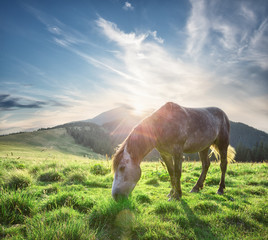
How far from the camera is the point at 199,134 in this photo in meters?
5.79

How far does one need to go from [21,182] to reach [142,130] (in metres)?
4.67

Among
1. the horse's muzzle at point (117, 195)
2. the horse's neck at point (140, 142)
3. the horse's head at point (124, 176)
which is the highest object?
the horse's neck at point (140, 142)

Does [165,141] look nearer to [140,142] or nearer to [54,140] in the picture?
[140,142]

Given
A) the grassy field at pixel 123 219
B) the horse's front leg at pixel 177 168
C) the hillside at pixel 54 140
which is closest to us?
the grassy field at pixel 123 219

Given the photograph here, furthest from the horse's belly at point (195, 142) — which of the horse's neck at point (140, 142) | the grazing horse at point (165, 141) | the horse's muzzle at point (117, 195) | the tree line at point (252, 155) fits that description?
the tree line at point (252, 155)

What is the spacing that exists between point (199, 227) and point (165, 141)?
2222 millimetres

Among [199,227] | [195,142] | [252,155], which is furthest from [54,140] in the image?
[252,155]

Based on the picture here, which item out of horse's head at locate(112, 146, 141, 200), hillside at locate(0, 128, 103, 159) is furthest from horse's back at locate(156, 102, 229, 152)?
hillside at locate(0, 128, 103, 159)

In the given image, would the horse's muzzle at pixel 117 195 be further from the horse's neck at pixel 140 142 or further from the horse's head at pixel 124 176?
the horse's neck at pixel 140 142

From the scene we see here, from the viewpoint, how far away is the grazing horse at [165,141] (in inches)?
170

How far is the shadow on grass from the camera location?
3.19 meters

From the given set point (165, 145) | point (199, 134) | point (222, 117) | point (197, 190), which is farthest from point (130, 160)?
point (222, 117)

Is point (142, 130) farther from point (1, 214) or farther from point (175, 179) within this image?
point (1, 214)

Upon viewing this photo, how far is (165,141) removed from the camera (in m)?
5.03
